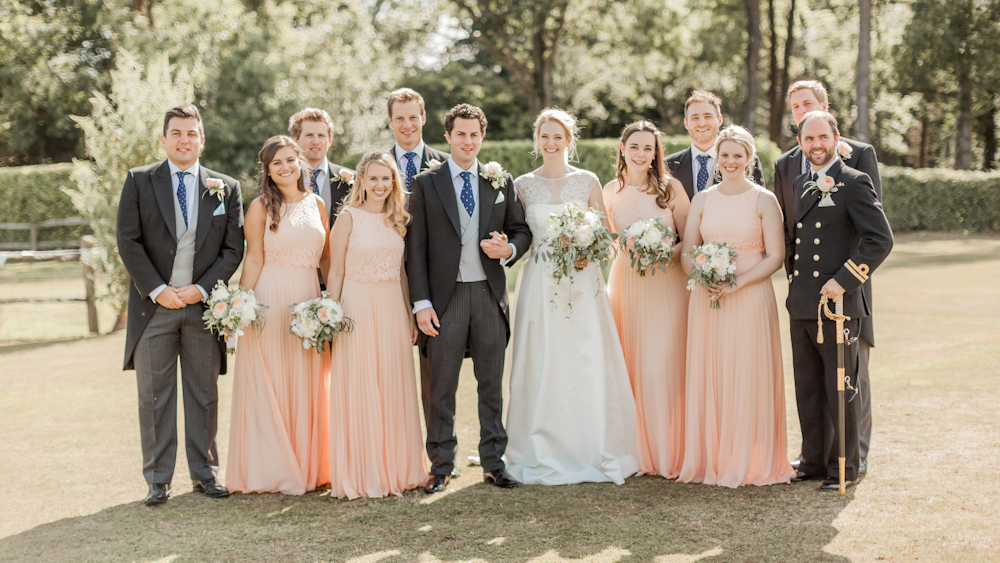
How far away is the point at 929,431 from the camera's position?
655cm

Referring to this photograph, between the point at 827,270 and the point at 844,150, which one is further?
the point at 844,150

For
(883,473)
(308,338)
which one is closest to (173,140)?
(308,338)

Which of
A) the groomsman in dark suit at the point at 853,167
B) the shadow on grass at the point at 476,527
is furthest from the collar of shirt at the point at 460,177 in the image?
the groomsman in dark suit at the point at 853,167

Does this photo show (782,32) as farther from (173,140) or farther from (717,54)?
(173,140)

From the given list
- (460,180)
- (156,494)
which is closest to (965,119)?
(460,180)

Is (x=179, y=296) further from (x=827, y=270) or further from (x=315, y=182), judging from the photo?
(x=827, y=270)

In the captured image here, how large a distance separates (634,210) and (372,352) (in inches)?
84.3

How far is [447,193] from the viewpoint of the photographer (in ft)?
18.2

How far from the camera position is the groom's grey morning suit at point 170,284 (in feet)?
17.7

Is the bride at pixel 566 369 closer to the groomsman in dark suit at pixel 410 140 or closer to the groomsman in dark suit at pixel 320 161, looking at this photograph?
the groomsman in dark suit at pixel 410 140

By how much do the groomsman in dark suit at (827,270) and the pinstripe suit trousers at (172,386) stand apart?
4013mm

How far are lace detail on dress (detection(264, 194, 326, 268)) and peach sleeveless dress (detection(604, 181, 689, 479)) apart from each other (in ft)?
7.06

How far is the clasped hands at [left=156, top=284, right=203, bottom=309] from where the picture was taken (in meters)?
5.31

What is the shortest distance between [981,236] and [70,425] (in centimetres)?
2777
